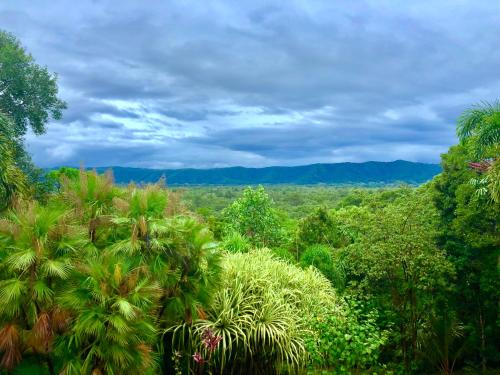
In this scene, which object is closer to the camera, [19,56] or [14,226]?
[14,226]

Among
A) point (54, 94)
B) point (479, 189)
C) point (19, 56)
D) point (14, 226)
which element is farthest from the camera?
point (54, 94)

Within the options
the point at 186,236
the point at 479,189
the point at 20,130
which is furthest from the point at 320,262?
the point at 20,130

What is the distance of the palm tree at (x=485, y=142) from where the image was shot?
1191cm

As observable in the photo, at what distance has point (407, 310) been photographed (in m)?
13.8

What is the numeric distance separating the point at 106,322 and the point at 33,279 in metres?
1.37

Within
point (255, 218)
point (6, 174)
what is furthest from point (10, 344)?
point (255, 218)

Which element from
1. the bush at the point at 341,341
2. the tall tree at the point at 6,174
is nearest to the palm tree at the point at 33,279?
the bush at the point at 341,341

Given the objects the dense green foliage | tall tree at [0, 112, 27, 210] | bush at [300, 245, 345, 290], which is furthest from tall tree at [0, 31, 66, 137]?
bush at [300, 245, 345, 290]

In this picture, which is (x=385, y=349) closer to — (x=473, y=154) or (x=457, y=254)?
(x=457, y=254)

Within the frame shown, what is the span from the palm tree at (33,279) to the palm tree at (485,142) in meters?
9.23

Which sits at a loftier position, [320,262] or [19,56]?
[19,56]

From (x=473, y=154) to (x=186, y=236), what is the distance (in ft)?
31.3

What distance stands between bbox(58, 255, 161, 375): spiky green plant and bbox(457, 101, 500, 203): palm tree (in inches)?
329

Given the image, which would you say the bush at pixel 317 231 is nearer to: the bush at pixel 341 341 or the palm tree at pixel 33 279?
the bush at pixel 341 341
